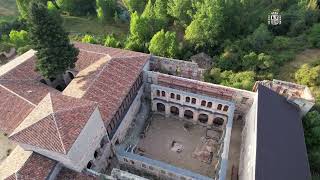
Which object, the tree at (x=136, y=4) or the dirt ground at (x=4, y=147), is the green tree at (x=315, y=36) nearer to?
the tree at (x=136, y=4)

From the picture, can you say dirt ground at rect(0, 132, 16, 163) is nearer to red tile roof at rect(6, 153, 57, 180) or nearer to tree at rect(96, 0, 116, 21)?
red tile roof at rect(6, 153, 57, 180)

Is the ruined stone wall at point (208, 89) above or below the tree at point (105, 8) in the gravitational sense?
below

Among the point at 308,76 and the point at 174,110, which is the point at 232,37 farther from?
the point at 174,110

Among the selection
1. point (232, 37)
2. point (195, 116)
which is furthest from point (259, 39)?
point (195, 116)

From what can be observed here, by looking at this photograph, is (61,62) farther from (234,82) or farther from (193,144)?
(234,82)

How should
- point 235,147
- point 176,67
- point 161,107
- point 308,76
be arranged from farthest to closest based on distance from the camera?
point 176,67 → point 161,107 → point 308,76 → point 235,147

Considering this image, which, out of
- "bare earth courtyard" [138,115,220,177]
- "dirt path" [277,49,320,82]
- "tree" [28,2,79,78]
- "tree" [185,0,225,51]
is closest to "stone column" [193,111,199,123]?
"bare earth courtyard" [138,115,220,177]

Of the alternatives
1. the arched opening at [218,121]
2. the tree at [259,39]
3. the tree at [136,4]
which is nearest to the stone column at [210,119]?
the arched opening at [218,121]
